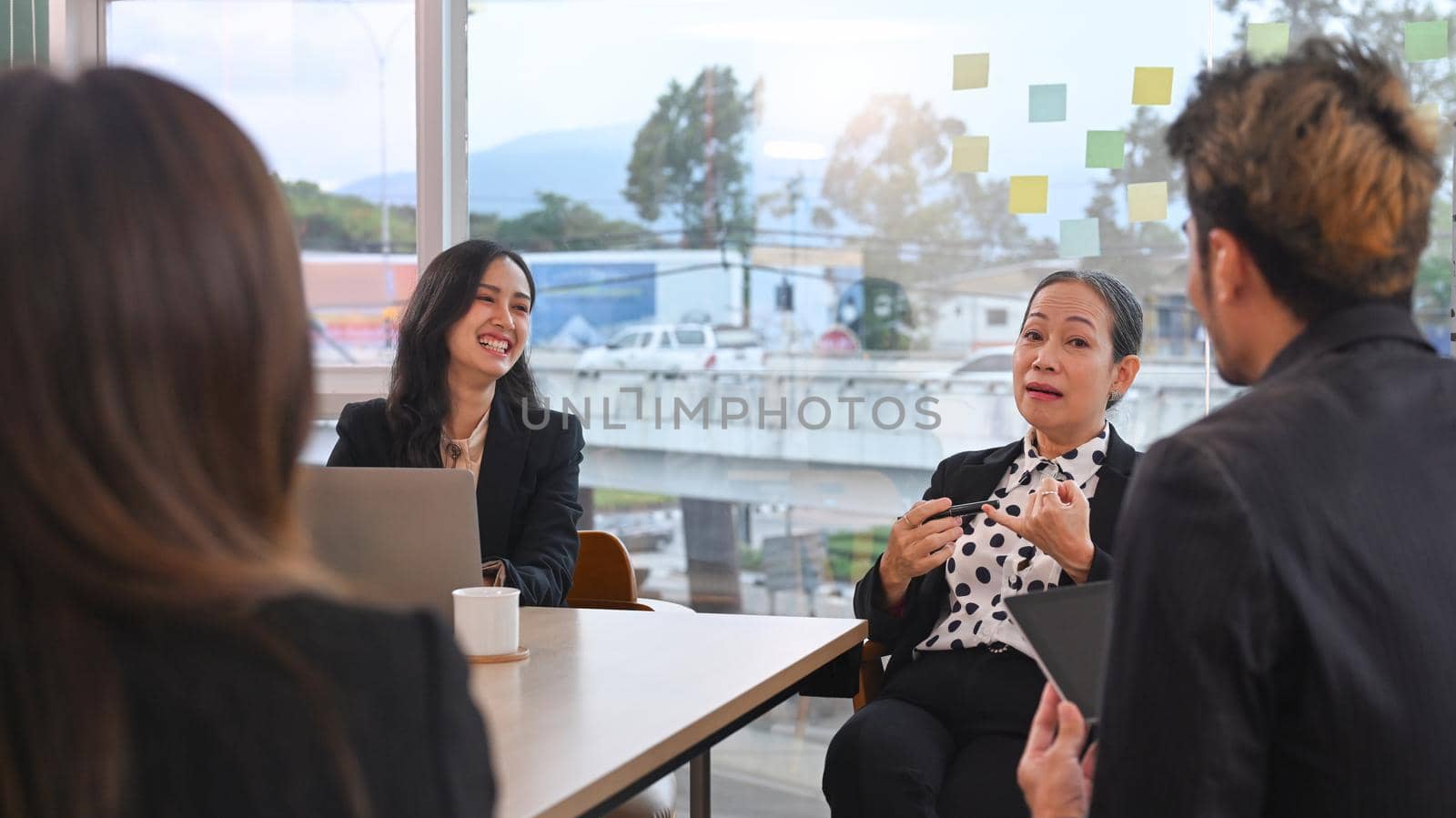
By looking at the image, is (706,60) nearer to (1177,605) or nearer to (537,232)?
(537,232)

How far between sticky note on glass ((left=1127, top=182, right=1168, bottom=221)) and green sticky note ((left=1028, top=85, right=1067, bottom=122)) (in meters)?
0.27

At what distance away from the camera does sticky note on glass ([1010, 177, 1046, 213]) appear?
3.49m

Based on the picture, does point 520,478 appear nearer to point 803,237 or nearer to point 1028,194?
point 803,237

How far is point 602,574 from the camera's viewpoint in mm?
2959

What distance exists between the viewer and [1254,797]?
1.09 meters

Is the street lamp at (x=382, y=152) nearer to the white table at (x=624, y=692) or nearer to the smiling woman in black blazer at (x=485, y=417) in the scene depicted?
the smiling woman in black blazer at (x=485, y=417)

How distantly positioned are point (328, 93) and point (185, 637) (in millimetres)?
3612

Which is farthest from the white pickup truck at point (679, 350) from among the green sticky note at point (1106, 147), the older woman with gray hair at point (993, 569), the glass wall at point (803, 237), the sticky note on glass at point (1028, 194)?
the older woman with gray hair at point (993, 569)

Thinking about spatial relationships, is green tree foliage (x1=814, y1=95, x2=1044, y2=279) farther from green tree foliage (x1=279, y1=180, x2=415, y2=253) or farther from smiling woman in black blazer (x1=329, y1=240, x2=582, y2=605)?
green tree foliage (x1=279, y1=180, x2=415, y2=253)

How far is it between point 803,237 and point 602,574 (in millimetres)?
1266

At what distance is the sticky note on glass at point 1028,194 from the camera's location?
3.49m

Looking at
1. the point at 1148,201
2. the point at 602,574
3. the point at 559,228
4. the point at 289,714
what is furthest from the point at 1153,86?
the point at 289,714

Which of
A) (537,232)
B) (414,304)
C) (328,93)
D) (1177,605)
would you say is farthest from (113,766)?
(328,93)

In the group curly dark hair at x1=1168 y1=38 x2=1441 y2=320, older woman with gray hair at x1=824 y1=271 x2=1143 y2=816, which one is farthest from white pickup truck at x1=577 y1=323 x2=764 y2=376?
curly dark hair at x1=1168 y1=38 x2=1441 y2=320
